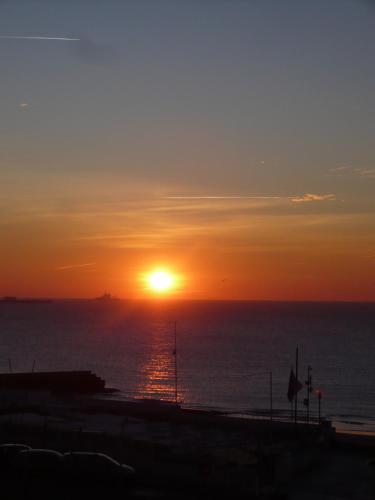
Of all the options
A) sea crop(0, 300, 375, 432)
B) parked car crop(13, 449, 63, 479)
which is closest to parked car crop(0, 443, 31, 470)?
parked car crop(13, 449, 63, 479)

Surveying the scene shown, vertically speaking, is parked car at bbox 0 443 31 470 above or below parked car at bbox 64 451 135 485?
above

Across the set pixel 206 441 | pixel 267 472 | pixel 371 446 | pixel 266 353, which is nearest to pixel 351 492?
pixel 267 472

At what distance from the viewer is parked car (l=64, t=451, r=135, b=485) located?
72.4ft

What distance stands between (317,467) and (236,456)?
3297 millimetres

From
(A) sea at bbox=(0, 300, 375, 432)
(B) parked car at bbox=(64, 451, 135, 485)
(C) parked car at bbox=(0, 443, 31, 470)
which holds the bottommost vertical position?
(B) parked car at bbox=(64, 451, 135, 485)

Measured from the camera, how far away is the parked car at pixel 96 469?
869 inches

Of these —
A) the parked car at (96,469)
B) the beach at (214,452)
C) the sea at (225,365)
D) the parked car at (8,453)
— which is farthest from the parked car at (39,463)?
the sea at (225,365)

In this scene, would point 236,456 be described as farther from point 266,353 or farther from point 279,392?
point 266,353

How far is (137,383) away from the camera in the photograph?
325 ft

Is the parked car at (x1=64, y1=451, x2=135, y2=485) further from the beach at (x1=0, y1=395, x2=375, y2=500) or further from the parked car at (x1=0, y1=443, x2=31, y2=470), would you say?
the parked car at (x1=0, y1=443, x2=31, y2=470)

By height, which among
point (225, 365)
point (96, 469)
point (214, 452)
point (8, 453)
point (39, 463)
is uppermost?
point (225, 365)

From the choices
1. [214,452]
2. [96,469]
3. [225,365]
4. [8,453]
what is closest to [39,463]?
[8,453]

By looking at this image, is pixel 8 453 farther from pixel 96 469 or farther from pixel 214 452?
pixel 214 452

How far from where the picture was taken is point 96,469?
22.4m
